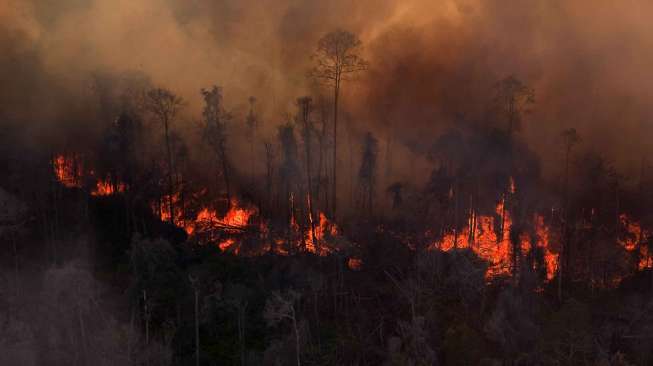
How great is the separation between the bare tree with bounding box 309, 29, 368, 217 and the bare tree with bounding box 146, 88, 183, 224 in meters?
7.40

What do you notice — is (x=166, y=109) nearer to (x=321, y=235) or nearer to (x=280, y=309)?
(x=321, y=235)

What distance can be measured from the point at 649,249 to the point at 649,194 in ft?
11.2

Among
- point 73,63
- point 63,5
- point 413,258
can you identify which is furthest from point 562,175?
point 63,5

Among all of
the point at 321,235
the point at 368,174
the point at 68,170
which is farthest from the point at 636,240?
the point at 68,170

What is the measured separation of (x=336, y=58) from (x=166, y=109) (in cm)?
881

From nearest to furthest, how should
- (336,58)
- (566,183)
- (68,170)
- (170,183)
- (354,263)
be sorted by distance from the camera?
1. (354,263)
2. (566,183)
3. (336,58)
4. (170,183)
5. (68,170)

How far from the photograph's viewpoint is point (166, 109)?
30.1 metres

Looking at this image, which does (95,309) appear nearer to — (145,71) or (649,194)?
(145,71)

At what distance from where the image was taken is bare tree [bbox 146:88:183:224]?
97.5 ft

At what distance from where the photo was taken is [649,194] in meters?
30.0

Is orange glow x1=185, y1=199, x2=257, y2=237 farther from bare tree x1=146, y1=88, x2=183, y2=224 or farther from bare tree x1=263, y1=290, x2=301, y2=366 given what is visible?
bare tree x1=263, y1=290, x2=301, y2=366

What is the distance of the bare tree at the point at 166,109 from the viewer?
2972 cm

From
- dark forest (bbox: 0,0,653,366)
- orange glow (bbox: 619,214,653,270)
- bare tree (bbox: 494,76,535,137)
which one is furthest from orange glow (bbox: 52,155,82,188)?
orange glow (bbox: 619,214,653,270)

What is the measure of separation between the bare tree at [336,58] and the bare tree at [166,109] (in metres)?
7.40
